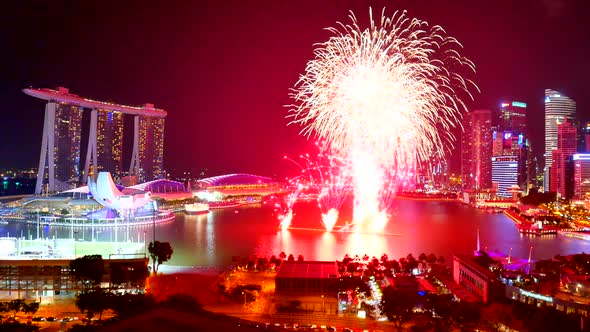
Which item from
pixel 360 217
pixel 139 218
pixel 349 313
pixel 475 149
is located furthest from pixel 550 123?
pixel 349 313

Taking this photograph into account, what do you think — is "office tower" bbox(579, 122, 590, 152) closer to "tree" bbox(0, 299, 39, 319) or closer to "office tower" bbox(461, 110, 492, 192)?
"office tower" bbox(461, 110, 492, 192)

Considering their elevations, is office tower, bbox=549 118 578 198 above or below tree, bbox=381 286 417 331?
above

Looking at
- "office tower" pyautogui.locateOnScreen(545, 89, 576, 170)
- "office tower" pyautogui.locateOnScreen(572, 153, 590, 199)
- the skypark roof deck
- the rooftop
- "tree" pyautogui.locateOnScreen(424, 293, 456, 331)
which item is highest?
"office tower" pyautogui.locateOnScreen(545, 89, 576, 170)

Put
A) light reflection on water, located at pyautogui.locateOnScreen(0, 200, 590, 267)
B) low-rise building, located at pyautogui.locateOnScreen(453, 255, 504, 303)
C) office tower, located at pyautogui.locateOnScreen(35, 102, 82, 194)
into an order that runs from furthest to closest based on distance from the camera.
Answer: office tower, located at pyautogui.locateOnScreen(35, 102, 82, 194) → light reflection on water, located at pyautogui.locateOnScreen(0, 200, 590, 267) → low-rise building, located at pyautogui.locateOnScreen(453, 255, 504, 303)

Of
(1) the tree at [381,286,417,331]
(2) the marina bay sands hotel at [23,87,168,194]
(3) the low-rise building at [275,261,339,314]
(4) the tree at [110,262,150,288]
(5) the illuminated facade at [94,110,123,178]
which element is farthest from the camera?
(5) the illuminated facade at [94,110,123,178]

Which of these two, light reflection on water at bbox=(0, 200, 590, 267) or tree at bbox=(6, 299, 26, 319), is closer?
tree at bbox=(6, 299, 26, 319)

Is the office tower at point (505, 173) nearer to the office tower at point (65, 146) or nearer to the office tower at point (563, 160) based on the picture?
the office tower at point (563, 160)

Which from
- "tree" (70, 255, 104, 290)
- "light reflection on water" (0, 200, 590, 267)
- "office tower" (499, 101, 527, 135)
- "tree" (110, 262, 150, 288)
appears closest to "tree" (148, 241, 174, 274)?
"light reflection on water" (0, 200, 590, 267)

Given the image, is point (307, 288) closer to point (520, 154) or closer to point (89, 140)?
point (89, 140)
